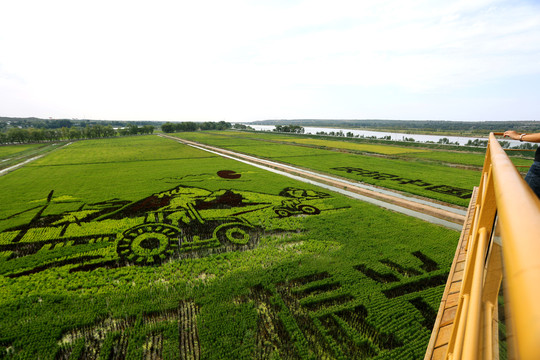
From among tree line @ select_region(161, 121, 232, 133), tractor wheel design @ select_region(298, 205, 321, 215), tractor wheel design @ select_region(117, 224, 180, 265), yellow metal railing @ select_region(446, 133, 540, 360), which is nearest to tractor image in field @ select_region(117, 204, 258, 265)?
tractor wheel design @ select_region(117, 224, 180, 265)

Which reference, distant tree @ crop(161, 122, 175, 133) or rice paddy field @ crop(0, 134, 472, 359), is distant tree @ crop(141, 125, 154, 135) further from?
rice paddy field @ crop(0, 134, 472, 359)

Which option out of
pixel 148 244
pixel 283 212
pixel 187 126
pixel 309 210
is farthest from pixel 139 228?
pixel 187 126

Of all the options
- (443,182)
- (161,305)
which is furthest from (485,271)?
(443,182)

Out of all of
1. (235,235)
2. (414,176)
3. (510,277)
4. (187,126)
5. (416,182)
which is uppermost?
(187,126)

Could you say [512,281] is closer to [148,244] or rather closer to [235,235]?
[235,235]

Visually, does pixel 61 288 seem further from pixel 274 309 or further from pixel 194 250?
pixel 274 309

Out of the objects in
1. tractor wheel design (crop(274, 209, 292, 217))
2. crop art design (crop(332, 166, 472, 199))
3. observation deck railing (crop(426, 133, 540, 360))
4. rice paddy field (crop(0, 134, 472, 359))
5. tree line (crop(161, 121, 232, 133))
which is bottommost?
rice paddy field (crop(0, 134, 472, 359))
